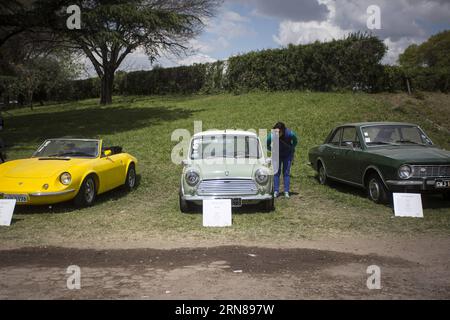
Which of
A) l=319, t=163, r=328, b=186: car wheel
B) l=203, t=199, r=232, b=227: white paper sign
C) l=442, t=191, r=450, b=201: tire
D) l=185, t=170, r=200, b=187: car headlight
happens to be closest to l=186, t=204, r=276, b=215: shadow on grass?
l=185, t=170, r=200, b=187: car headlight

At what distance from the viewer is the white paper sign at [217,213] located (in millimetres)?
7434

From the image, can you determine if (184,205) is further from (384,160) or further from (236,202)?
(384,160)

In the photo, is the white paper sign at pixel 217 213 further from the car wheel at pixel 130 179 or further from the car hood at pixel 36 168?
the car wheel at pixel 130 179

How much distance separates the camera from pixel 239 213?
27.6ft

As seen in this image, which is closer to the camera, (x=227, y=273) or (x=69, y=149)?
(x=227, y=273)

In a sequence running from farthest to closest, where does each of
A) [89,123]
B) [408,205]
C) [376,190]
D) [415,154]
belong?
1. [89,123]
2. [376,190]
3. [415,154]
4. [408,205]

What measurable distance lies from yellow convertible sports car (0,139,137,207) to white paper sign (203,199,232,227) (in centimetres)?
275

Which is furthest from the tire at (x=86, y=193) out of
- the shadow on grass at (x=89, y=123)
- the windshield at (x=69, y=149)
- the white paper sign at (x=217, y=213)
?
the shadow on grass at (x=89, y=123)

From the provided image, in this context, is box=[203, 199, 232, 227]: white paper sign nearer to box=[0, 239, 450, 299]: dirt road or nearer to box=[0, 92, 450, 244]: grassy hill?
box=[0, 92, 450, 244]: grassy hill

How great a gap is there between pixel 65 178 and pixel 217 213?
3.03 metres

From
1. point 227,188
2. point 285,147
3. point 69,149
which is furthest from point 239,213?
point 69,149

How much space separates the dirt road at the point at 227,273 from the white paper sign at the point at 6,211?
1615 millimetres

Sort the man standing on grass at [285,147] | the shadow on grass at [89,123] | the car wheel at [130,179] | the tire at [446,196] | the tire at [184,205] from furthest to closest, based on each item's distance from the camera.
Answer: the shadow on grass at [89,123]
the car wheel at [130,179]
the man standing on grass at [285,147]
the tire at [446,196]
the tire at [184,205]
